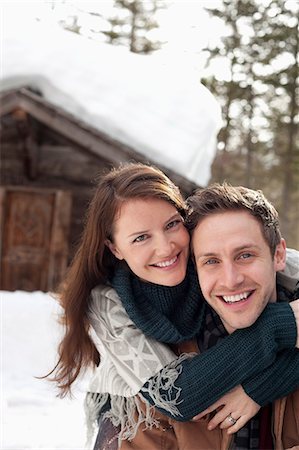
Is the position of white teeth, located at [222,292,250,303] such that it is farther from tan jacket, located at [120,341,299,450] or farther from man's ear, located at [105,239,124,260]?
man's ear, located at [105,239,124,260]

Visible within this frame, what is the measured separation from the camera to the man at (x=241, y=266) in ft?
7.82

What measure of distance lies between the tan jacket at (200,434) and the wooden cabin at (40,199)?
21.5 ft

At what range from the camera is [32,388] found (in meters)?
4.90

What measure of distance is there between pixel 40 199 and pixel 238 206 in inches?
292

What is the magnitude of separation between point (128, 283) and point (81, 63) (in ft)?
28.3

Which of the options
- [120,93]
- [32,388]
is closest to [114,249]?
[32,388]

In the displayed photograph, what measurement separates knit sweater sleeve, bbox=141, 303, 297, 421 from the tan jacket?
13 centimetres

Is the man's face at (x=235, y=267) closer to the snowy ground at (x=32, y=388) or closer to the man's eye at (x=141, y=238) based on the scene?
the man's eye at (x=141, y=238)

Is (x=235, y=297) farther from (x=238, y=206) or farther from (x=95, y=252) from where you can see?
(x=95, y=252)

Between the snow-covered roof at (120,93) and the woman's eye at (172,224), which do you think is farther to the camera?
the snow-covered roof at (120,93)

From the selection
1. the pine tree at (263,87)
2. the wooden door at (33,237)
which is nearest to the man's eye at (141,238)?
the wooden door at (33,237)

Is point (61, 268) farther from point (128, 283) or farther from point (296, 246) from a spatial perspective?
point (296, 246)

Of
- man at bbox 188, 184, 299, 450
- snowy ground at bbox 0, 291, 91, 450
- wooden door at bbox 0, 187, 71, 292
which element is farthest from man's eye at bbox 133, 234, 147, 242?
wooden door at bbox 0, 187, 71, 292

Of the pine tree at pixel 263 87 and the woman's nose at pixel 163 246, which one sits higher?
the woman's nose at pixel 163 246
